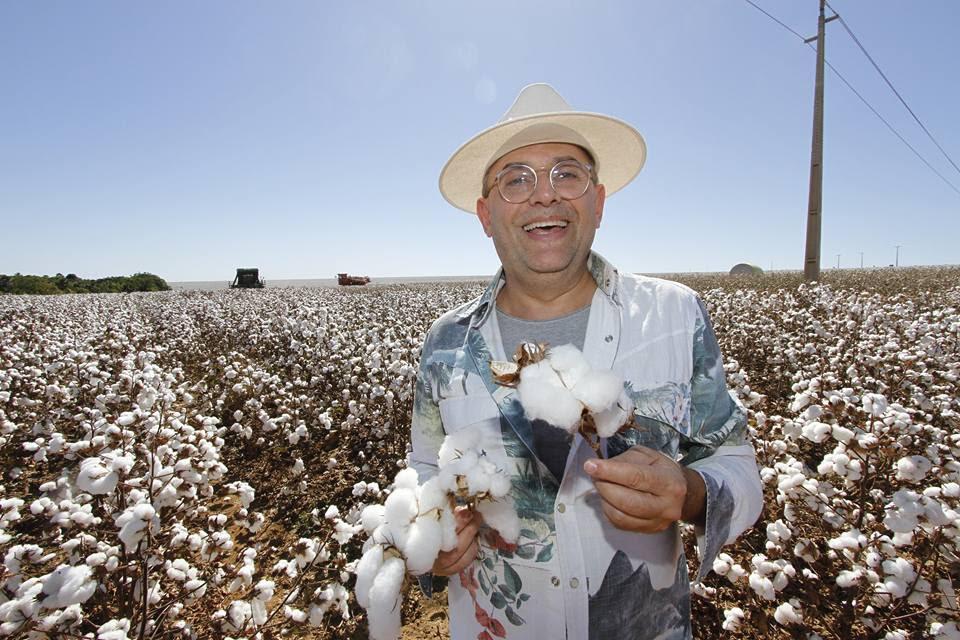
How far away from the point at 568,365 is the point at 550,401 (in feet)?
0.36

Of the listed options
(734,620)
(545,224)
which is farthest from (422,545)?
(734,620)

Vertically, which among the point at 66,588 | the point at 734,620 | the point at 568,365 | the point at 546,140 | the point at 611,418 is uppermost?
the point at 546,140

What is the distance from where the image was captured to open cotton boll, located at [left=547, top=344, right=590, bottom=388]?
106cm

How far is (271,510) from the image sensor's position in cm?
452

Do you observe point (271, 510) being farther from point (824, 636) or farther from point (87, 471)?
point (824, 636)

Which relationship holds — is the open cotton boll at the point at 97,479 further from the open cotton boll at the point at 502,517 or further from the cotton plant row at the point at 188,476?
the open cotton boll at the point at 502,517

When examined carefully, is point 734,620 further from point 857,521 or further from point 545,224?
point 545,224

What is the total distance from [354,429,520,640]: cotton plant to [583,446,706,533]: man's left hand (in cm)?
25

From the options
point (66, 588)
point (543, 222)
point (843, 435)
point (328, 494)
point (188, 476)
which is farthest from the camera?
point (328, 494)

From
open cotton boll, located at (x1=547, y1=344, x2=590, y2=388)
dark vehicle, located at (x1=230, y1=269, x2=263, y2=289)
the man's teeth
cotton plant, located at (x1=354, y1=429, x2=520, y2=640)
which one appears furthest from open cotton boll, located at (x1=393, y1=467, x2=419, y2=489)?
dark vehicle, located at (x1=230, y1=269, x2=263, y2=289)

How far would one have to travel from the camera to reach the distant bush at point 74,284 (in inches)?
1249

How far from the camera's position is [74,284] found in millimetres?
35906

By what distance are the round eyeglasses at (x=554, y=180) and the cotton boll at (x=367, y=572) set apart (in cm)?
124

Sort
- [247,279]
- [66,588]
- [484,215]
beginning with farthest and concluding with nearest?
[247,279] → [484,215] → [66,588]
